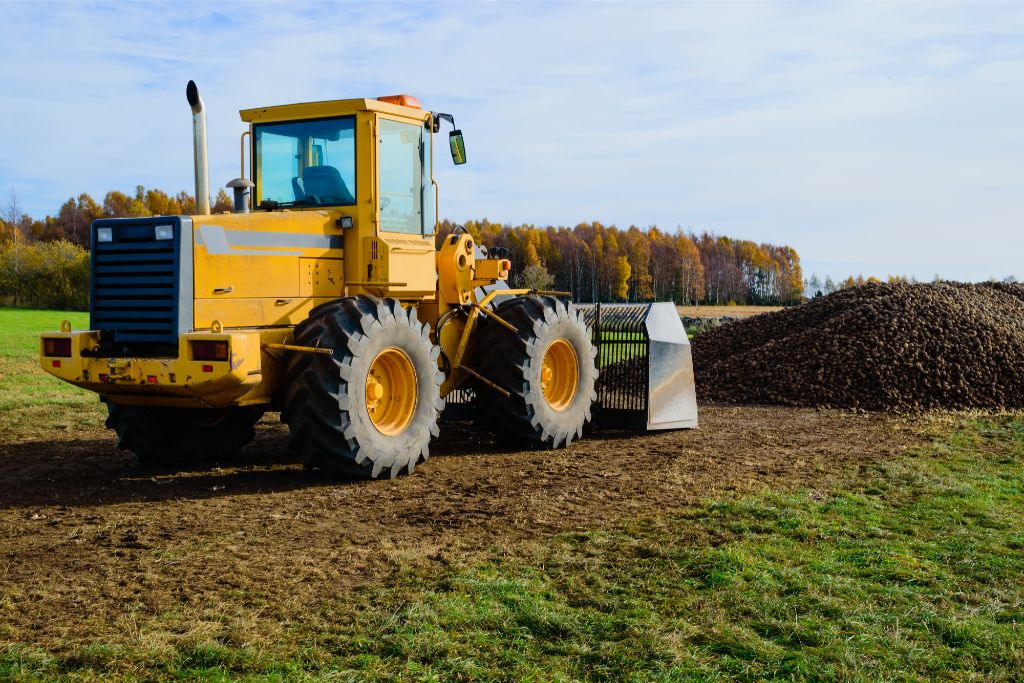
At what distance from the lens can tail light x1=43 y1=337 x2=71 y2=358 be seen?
7828 mm

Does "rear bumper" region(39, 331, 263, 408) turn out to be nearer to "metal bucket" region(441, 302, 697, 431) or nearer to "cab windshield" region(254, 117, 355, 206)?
"cab windshield" region(254, 117, 355, 206)

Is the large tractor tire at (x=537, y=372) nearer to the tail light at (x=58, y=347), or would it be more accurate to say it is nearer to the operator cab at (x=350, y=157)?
the operator cab at (x=350, y=157)

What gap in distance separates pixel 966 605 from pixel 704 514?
7.26ft

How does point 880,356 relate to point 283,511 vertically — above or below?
above

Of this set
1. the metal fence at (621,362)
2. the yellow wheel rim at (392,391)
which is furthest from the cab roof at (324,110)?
the metal fence at (621,362)

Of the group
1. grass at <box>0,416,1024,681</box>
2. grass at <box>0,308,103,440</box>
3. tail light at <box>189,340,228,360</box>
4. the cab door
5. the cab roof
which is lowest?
grass at <box>0,416,1024,681</box>

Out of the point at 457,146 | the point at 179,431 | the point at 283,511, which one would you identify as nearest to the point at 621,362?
the point at 457,146

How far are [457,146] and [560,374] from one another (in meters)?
2.83

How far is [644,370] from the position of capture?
11266 millimetres

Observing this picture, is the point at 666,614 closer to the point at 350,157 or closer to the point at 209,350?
the point at 209,350

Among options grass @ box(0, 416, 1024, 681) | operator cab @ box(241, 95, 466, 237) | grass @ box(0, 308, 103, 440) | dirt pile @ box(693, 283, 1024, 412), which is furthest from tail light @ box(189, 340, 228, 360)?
dirt pile @ box(693, 283, 1024, 412)

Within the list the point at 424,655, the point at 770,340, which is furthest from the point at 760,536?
the point at 770,340

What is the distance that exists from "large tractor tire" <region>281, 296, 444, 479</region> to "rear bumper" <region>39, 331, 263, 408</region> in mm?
442

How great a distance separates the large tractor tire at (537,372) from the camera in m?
9.88
